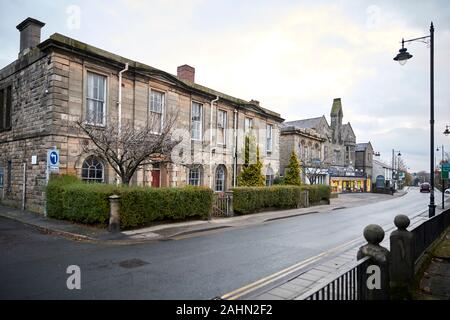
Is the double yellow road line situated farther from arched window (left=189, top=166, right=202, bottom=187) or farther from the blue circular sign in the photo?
arched window (left=189, top=166, right=202, bottom=187)

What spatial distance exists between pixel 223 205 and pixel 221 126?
29.5 feet

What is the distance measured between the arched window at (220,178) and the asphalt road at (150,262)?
12741 millimetres

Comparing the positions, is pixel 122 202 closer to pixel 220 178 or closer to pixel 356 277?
pixel 356 277

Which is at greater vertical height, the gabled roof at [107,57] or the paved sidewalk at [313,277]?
the gabled roof at [107,57]

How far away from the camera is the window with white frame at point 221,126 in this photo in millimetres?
24250

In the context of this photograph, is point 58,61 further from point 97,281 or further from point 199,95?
point 97,281

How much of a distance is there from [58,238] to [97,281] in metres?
5.19

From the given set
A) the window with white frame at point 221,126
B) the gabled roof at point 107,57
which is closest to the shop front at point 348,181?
the window with white frame at point 221,126

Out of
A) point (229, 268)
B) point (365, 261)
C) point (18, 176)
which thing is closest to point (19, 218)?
point (18, 176)

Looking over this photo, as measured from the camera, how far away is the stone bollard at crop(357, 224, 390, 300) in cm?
444

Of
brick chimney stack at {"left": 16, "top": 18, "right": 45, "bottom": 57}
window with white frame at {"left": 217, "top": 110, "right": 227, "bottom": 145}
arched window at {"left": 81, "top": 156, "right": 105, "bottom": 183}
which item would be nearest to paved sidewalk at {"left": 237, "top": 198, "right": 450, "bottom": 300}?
arched window at {"left": 81, "top": 156, "right": 105, "bottom": 183}

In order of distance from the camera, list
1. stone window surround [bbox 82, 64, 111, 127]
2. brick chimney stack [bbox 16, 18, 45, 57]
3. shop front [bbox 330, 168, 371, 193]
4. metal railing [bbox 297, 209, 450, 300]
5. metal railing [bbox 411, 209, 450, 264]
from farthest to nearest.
A: shop front [bbox 330, 168, 371, 193] → brick chimney stack [bbox 16, 18, 45, 57] → stone window surround [bbox 82, 64, 111, 127] → metal railing [bbox 411, 209, 450, 264] → metal railing [bbox 297, 209, 450, 300]

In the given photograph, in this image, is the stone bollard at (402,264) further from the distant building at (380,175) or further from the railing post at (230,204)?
the distant building at (380,175)

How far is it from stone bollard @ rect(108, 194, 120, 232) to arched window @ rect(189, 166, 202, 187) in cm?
1052
